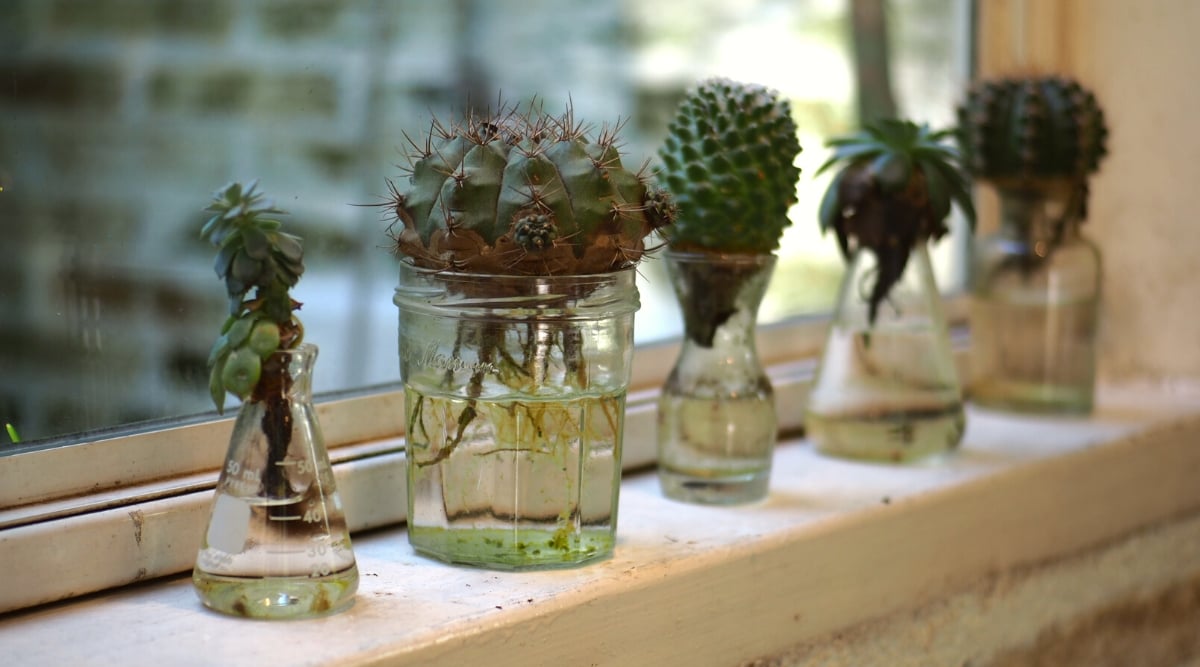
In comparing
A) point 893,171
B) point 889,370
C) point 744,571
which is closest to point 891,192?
point 893,171

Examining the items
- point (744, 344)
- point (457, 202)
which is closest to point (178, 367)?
point (457, 202)

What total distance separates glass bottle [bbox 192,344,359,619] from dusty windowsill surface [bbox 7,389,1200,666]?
0.05 ft

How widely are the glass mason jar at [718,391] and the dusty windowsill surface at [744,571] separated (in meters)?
0.03

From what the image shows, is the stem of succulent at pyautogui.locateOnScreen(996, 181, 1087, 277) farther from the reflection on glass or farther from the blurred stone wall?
the blurred stone wall

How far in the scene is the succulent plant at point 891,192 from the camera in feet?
3.55

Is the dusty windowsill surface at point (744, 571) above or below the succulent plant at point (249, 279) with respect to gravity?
below

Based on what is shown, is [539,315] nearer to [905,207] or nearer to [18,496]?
[18,496]

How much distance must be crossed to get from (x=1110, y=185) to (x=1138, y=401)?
0.26 m

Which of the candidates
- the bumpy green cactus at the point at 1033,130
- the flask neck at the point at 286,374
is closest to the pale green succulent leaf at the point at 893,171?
the bumpy green cactus at the point at 1033,130

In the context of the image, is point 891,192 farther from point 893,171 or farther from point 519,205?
point 519,205

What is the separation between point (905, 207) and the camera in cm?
110

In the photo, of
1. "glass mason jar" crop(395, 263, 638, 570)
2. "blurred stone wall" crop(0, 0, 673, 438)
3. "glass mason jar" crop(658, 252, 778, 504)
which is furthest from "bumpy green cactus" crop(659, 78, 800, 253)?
"blurred stone wall" crop(0, 0, 673, 438)

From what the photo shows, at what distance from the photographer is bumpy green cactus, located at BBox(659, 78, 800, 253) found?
897 mm

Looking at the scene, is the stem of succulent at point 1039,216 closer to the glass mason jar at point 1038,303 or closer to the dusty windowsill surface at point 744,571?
the glass mason jar at point 1038,303
